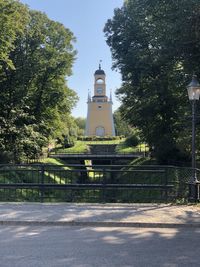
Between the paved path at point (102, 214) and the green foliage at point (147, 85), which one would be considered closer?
the paved path at point (102, 214)

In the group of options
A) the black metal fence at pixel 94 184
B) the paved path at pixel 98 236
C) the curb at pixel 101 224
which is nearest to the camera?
the paved path at pixel 98 236

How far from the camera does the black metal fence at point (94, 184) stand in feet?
42.2

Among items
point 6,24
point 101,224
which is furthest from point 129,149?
point 101,224

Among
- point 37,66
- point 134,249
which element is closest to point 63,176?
point 134,249

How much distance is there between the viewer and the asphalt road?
6730mm

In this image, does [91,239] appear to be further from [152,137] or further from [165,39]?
[152,137]

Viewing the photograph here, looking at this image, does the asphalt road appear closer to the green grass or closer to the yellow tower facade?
the green grass

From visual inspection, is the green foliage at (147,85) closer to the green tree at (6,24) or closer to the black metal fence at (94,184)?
the green tree at (6,24)

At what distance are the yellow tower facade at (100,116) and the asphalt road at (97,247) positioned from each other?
93.6m

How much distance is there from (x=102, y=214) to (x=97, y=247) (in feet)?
10.4

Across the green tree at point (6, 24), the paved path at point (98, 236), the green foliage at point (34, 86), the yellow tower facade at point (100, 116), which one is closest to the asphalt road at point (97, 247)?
the paved path at point (98, 236)

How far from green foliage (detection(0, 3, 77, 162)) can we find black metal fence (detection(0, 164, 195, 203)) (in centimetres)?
2156

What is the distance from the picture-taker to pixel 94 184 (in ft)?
42.5

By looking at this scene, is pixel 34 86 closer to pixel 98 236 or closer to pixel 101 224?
pixel 101 224
